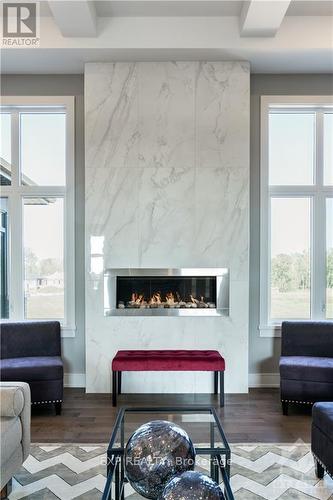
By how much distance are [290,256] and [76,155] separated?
268cm

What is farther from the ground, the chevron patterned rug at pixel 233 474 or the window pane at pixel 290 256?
the window pane at pixel 290 256

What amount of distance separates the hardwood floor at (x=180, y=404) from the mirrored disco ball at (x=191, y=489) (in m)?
1.63

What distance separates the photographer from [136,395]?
13.4 feet

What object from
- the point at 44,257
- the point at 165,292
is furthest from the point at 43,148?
the point at 165,292

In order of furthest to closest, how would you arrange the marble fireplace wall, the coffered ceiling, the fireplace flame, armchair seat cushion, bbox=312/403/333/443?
1. the fireplace flame
2. the marble fireplace wall
3. the coffered ceiling
4. armchair seat cushion, bbox=312/403/333/443

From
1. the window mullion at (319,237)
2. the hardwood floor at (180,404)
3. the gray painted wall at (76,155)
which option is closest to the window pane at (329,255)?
the window mullion at (319,237)

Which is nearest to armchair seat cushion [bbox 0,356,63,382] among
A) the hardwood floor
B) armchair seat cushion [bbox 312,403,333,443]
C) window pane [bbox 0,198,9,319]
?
the hardwood floor

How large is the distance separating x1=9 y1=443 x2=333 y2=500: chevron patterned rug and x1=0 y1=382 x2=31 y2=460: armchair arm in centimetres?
23

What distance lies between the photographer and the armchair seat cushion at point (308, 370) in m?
3.54

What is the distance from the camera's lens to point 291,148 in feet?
14.9

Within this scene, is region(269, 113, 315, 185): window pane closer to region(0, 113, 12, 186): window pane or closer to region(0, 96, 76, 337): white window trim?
region(0, 96, 76, 337): white window trim

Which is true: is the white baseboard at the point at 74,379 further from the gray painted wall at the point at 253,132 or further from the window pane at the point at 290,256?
the window pane at the point at 290,256

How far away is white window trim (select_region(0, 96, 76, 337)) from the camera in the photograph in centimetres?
441

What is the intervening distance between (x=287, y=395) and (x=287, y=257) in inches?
61.7
